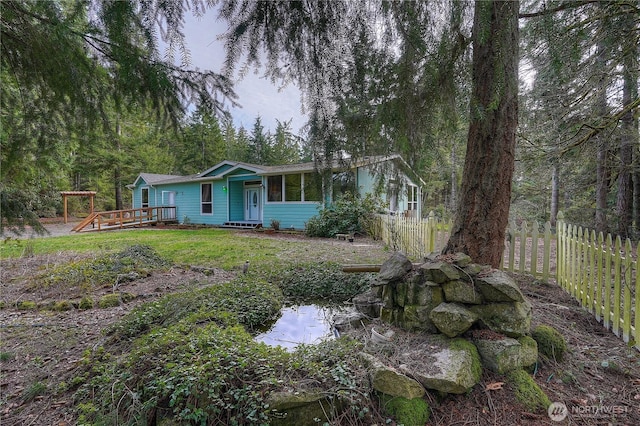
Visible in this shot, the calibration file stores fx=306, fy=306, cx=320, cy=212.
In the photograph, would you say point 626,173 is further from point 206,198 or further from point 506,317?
point 206,198

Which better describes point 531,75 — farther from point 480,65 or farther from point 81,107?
point 81,107

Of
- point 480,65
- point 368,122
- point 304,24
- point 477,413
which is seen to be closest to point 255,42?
point 304,24

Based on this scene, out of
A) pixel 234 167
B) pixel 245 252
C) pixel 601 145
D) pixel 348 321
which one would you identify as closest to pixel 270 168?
pixel 234 167

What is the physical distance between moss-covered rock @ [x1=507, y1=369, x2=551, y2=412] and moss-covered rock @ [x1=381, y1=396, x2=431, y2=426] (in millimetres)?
621

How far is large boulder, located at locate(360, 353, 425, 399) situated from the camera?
190cm

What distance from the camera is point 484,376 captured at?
6.98 feet

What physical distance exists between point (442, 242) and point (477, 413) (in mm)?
4232

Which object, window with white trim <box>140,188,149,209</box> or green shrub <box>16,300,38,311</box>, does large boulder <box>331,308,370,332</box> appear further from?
window with white trim <box>140,188,149,209</box>

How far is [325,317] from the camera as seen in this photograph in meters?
3.70

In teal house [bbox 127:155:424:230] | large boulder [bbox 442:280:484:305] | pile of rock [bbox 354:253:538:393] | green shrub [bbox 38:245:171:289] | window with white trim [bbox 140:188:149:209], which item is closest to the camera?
pile of rock [bbox 354:253:538:393]

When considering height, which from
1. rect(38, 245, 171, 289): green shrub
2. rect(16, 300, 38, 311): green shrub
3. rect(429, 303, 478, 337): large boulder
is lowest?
rect(16, 300, 38, 311): green shrub

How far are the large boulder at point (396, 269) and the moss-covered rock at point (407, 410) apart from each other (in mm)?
1135

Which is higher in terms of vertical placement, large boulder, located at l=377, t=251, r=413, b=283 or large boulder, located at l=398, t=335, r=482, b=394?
large boulder, located at l=377, t=251, r=413, b=283

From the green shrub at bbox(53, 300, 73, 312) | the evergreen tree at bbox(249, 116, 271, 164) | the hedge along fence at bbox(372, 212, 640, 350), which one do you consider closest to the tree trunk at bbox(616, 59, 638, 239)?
the hedge along fence at bbox(372, 212, 640, 350)
